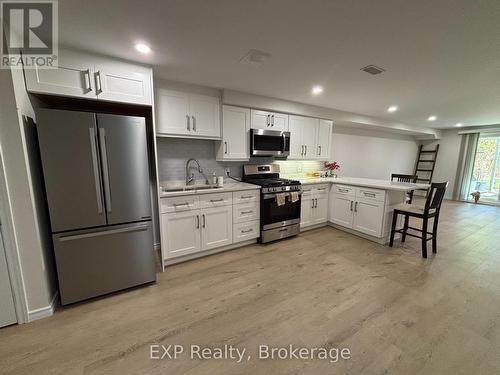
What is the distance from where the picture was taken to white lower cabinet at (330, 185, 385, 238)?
10.7 feet

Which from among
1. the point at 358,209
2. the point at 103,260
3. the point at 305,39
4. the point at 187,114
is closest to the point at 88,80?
the point at 187,114

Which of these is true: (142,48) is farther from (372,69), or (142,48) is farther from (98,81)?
(372,69)

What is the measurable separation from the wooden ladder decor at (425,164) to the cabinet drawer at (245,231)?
7.50 meters

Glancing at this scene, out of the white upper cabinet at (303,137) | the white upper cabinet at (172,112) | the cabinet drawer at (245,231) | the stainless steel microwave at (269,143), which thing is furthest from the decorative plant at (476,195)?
the white upper cabinet at (172,112)

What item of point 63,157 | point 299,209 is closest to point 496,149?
point 299,209

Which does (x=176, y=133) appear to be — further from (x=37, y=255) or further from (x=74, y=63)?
(x=37, y=255)

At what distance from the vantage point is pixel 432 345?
1534mm

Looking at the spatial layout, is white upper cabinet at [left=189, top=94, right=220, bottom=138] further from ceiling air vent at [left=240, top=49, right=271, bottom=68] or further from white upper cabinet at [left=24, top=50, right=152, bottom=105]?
ceiling air vent at [left=240, top=49, right=271, bottom=68]

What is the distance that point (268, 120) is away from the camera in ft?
11.4

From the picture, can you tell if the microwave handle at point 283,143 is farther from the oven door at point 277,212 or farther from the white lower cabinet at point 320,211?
the white lower cabinet at point 320,211

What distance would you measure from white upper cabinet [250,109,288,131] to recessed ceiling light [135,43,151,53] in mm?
1729

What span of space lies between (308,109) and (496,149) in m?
6.88

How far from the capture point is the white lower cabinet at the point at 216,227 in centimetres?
→ 276

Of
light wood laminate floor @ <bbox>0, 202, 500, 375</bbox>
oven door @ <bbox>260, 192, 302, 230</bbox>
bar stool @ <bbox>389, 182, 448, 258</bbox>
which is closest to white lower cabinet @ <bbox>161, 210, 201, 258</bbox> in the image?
light wood laminate floor @ <bbox>0, 202, 500, 375</bbox>
